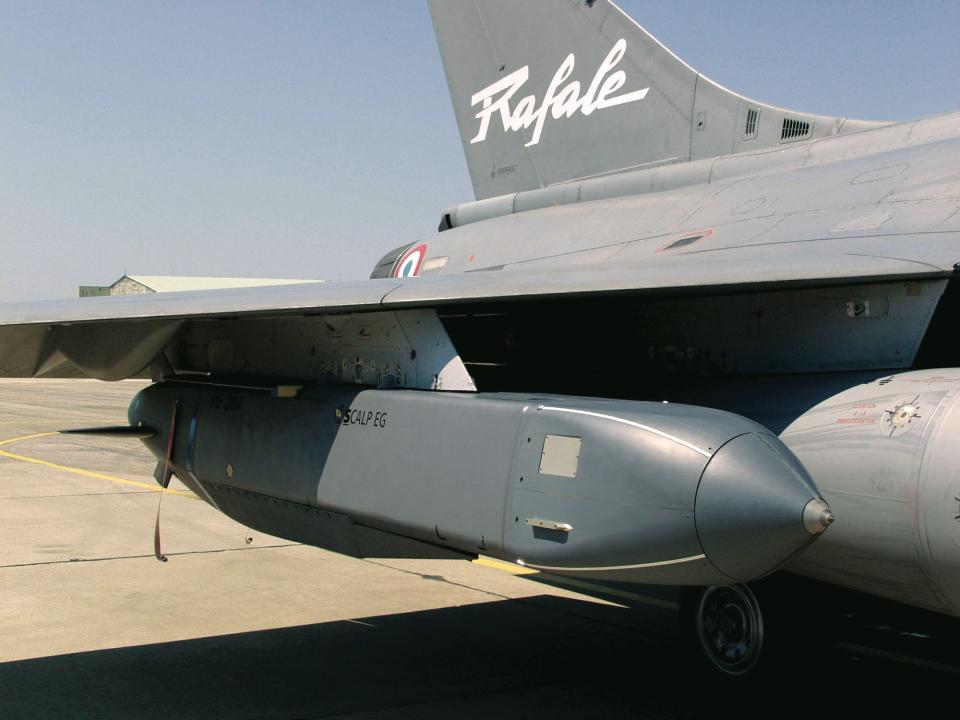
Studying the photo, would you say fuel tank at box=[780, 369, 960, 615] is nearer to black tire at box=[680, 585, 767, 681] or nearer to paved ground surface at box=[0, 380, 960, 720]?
black tire at box=[680, 585, 767, 681]

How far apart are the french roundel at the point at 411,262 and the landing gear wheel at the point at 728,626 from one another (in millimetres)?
3607

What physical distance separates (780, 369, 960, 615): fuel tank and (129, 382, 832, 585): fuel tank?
0.43 m

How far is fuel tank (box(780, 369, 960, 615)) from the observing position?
12.8ft

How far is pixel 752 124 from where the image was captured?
23.8 ft

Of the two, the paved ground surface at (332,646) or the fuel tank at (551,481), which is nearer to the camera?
the fuel tank at (551,481)

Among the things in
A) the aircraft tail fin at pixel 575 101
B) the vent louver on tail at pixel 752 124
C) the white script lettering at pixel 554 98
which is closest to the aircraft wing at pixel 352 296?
the vent louver on tail at pixel 752 124

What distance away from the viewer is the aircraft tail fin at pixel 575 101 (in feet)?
24.5

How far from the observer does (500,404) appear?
4.49 metres

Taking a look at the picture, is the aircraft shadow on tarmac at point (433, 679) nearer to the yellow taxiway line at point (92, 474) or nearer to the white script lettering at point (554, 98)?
the white script lettering at point (554, 98)

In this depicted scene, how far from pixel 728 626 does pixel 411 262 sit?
4031mm

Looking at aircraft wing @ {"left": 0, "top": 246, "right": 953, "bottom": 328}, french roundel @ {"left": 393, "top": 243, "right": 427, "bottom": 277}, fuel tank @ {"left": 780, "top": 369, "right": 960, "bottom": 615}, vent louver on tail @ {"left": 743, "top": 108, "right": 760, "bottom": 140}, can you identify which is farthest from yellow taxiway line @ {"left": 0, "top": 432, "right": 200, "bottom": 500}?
fuel tank @ {"left": 780, "top": 369, "right": 960, "bottom": 615}

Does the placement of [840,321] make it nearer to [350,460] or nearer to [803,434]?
[803,434]

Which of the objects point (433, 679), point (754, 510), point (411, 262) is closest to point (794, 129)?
point (411, 262)

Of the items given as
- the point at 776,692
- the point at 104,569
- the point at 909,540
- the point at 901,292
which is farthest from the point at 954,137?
the point at 104,569
